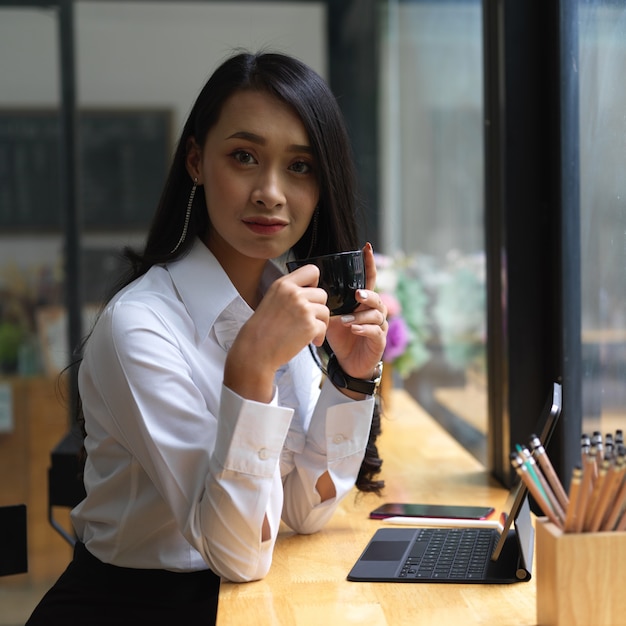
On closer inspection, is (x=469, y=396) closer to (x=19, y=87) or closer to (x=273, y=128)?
(x=273, y=128)

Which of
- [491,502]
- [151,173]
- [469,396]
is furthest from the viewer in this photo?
[151,173]

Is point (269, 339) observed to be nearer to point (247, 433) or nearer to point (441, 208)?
point (247, 433)

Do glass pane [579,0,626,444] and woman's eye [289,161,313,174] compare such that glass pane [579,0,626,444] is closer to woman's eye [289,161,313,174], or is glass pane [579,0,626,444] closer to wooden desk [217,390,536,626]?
wooden desk [217,390,536,626]

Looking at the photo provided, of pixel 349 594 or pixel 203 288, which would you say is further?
pixel 203 288

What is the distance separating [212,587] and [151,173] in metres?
2.90

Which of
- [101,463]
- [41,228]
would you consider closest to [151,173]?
[41,228]

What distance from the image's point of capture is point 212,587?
144 cm

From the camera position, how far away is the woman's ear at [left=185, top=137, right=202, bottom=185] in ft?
5.27

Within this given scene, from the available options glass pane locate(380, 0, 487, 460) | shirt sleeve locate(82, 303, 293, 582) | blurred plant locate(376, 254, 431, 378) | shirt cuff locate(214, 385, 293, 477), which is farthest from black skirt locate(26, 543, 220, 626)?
blurred plant locate(376, 254, 431, 378)

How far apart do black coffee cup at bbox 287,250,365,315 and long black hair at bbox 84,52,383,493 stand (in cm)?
20

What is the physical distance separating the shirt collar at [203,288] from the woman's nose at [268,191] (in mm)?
154

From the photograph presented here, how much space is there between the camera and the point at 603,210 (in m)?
1.68

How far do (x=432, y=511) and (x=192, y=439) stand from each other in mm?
554

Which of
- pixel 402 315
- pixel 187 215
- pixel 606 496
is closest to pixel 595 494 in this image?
pixel 606 496
